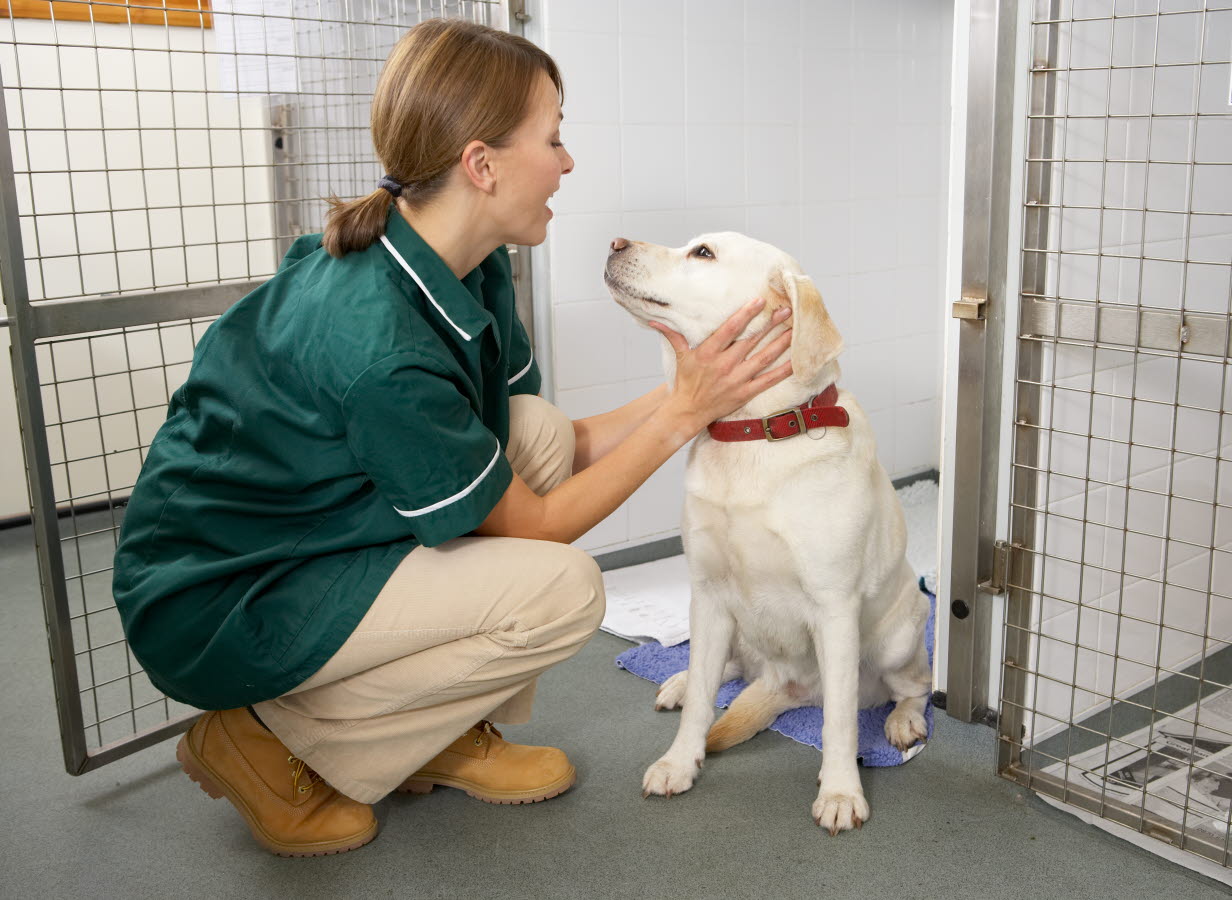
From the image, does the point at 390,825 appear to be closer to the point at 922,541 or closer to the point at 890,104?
the point at 922,541

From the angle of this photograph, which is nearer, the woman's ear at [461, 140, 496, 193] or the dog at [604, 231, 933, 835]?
the woman's ear at [461, 140, 496, 193]

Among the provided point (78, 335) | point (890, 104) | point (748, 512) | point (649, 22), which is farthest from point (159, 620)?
point (890, 104)

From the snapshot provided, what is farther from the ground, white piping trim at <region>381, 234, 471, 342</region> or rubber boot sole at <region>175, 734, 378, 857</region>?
white piping trim at <region>381, 234, 471, 342</region>

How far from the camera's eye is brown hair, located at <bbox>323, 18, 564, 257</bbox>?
1505 mm

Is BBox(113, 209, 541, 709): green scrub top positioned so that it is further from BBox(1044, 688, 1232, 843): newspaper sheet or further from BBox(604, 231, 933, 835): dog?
BBox(1044, 688, 1232, 843): newspaper sheet

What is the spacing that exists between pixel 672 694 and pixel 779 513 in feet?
1.90

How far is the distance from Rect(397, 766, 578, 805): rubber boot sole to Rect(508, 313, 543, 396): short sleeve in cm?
65

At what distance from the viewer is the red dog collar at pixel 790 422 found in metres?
1.67

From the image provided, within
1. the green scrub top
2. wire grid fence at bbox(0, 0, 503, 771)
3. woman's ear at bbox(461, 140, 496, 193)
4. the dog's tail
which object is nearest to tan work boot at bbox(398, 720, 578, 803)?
the dog's tail

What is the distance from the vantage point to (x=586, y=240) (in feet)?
8.82

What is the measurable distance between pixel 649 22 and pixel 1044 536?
157 cm

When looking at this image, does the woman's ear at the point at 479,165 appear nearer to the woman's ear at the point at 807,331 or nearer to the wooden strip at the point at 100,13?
the woman's ear at the point at 807,331

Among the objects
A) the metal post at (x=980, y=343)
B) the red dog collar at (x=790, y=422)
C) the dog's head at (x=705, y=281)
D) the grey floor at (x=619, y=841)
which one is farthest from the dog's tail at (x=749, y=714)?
the dog's head at (x=705, y=281)

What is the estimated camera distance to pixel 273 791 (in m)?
1.67
